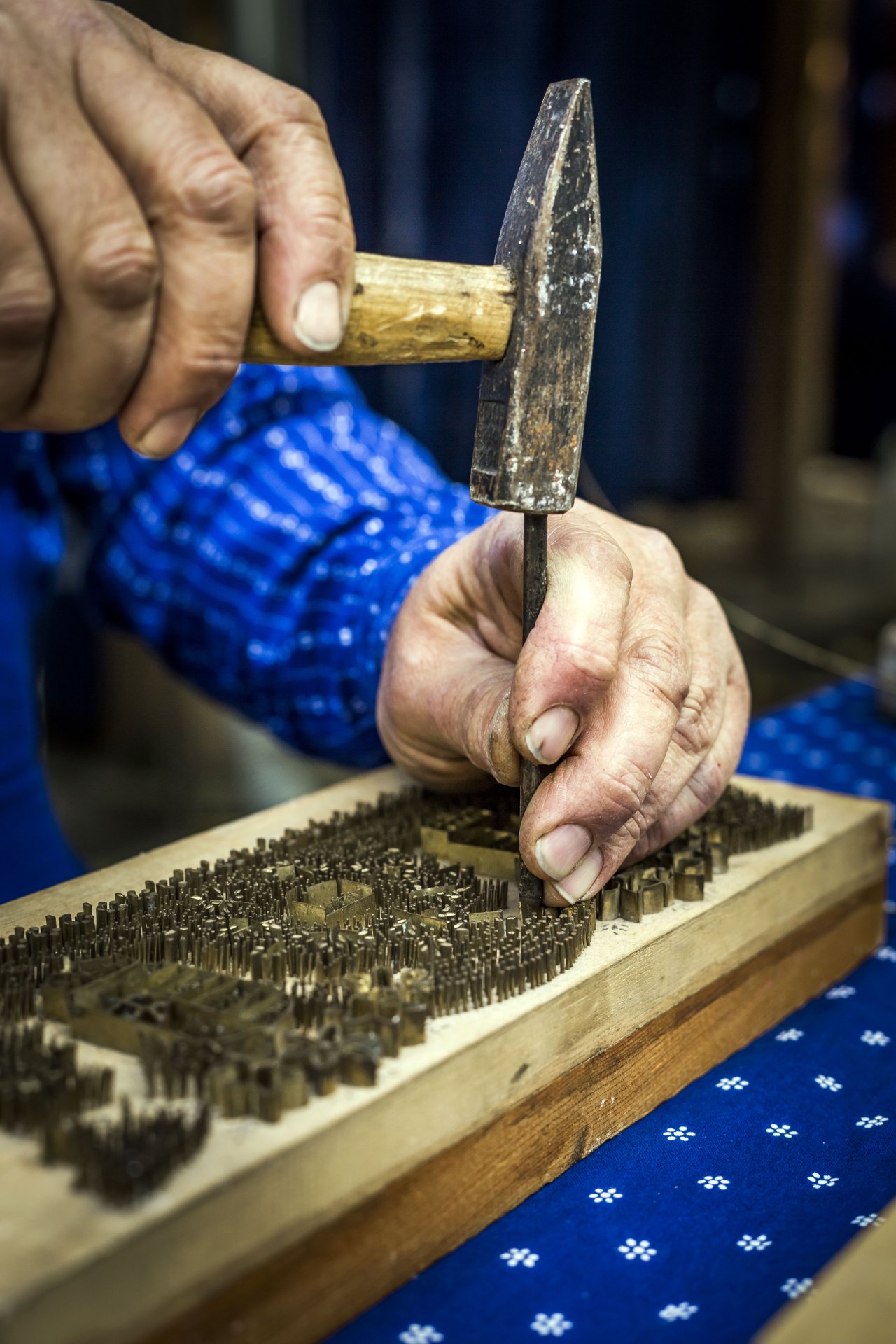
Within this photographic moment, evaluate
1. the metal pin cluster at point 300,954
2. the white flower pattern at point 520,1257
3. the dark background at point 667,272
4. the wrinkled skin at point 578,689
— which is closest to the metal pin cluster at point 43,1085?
the metal pin cluster at point 300,954

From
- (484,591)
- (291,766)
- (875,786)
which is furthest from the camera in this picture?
(291,766)

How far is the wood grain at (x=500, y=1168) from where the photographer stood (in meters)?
0.72

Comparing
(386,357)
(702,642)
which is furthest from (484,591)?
(386,357)

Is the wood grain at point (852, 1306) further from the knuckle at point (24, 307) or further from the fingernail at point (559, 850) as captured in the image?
the knuckle at point (24, 307)

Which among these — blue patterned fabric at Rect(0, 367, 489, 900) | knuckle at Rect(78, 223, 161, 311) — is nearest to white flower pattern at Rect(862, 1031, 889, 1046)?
blue patterned fabric at Rect(0, 367, 489, 900)

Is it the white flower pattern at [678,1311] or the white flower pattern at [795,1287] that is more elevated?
the white flower pattern at [678,1311]

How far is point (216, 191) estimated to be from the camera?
737 millimetres

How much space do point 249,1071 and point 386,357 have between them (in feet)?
1.57

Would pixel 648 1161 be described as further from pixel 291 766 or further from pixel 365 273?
pixel 291 766

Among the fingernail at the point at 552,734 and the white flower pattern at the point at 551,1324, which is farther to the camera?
the fingernail at the point at 552,734

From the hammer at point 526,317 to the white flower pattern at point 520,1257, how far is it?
0.52 meters

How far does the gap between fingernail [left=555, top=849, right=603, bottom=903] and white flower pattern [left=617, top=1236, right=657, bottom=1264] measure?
0.89 feet

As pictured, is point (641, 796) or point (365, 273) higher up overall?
point (365, 273)

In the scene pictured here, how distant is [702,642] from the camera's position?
1.23 m
